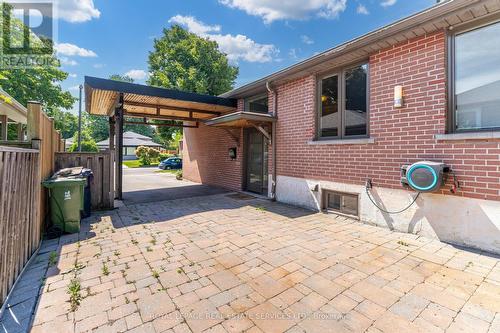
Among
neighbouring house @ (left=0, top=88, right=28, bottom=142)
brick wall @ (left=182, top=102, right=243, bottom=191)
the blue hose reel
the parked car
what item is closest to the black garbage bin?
neighbouring house @ (left=0, top=88, right=28, bottom=142)

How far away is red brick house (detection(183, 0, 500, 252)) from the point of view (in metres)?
3.36

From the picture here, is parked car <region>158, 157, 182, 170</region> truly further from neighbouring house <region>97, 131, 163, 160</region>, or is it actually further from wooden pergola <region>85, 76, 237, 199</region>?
neighbouring house <region>97, 131, 163, 160</region>

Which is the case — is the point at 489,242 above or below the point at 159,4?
below

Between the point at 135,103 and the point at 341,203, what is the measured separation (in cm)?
693

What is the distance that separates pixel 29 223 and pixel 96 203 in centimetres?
279

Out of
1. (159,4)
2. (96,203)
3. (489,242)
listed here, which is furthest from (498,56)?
(159,4)

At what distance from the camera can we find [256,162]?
803 centimetres

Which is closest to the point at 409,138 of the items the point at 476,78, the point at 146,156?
the point at 476,78

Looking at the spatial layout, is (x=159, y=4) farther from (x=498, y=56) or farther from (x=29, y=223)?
(x=498, y=56)

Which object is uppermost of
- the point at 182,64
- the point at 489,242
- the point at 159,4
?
the point at 182,64

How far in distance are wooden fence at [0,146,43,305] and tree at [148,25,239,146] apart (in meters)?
16.3

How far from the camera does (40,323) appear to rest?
1.95m

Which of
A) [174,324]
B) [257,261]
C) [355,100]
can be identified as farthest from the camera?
[355,100]

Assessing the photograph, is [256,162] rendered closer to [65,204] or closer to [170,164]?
[65,204]
